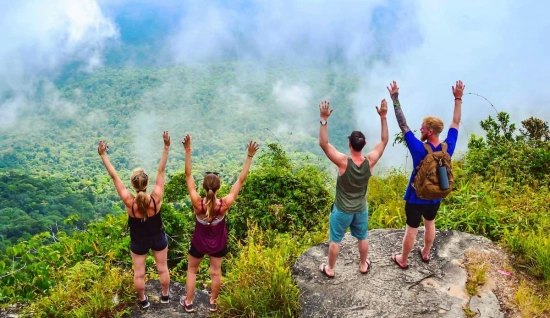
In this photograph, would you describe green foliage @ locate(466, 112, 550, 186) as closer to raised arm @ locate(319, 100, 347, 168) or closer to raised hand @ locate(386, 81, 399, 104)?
raised hand @ locate(386, 81, 399, 104)

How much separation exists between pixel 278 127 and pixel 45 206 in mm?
76557

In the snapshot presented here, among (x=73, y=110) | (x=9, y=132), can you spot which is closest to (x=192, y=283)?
(x=9, y=132)

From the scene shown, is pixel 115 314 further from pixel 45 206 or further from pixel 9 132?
pixel 9 132

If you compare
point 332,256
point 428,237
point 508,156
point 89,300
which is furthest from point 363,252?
point 508,156

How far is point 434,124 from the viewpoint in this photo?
14.6ft

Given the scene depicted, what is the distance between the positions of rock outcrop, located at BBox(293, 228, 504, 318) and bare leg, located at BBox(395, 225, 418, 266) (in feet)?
0.37

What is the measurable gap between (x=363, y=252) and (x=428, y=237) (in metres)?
0.81

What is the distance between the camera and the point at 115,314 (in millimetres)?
4875

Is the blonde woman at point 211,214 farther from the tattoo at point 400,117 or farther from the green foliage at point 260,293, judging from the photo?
the tattoo at point 400,117

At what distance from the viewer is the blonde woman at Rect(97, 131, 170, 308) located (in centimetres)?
427

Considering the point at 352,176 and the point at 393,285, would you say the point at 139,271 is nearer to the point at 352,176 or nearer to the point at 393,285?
the point at 352,176

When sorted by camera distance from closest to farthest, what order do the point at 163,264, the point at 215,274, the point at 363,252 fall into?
the point at 215,274
the point at 163,264
the point at 363,252

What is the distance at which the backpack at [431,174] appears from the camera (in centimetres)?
443

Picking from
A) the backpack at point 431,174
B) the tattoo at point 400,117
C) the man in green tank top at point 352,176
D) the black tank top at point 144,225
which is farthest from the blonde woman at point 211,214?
the backpack at point 431,174
